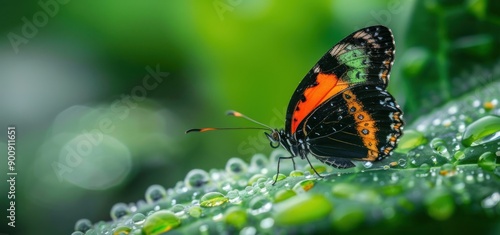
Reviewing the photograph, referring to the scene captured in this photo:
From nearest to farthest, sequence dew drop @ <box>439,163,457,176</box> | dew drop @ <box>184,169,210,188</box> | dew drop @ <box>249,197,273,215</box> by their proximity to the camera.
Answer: dew drop @ <box>249,197,273,215</box> < dew drop @ <box>439,163,457,176</box> < dew drop @ <box>184,169,210,188</box>

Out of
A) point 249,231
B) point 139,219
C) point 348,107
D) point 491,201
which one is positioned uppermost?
point 348,107

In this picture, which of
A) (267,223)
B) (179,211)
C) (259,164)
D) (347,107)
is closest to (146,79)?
(259,164)

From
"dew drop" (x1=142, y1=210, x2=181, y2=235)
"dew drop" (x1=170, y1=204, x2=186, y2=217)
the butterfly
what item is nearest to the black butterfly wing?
the butterfly

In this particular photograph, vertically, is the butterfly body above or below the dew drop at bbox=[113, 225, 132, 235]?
above

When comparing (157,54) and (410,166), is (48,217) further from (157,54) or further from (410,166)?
(410,166)

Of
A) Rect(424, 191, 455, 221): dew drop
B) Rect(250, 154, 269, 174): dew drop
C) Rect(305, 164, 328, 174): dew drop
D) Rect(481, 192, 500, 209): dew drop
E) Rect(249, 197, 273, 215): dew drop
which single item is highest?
Rect(250, 154, 269, 174): dew drop

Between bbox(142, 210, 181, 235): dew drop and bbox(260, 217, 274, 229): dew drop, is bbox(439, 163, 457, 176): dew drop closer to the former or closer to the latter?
bbox(260, 217, 274, 229): dew drop

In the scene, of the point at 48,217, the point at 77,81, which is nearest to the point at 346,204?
the point at 48,217

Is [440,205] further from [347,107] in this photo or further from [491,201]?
[347,107]
